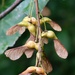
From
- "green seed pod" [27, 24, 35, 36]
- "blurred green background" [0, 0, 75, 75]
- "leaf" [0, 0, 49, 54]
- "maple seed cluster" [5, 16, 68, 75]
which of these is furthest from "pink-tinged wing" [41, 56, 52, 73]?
"blurred green background" [0, 0, 75, 75]

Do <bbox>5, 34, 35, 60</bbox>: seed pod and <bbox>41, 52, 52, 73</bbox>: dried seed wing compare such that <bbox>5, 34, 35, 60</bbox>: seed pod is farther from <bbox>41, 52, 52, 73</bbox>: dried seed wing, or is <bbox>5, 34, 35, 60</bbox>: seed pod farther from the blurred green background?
the blurred green background

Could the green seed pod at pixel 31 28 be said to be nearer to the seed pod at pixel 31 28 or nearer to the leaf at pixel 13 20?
the seed pod at pixel 31 28

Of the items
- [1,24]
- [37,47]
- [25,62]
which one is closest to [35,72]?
[37,47]

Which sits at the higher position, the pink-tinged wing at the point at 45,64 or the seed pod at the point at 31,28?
the seed pod at the point at 31,28

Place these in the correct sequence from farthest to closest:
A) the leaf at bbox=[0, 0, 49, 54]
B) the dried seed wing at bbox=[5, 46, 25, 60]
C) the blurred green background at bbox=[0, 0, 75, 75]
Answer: the blurred green background at bbox=[0, 0, 75, 75] → the leaf at bbox=[0, 0, 49, 54] → the dried seed wing at bbox=[5, 46, 25, 60]

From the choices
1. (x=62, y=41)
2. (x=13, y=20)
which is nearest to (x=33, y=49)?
(x=13, y=20)

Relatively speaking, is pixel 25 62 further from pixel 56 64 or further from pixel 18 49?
pixel 18 49

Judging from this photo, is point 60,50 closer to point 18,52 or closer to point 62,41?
point 18,52

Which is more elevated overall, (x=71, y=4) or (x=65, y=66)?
(x=71, y=4)

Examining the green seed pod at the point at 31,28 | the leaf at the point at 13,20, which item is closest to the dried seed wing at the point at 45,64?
the green seed pod at the point at 31,28
